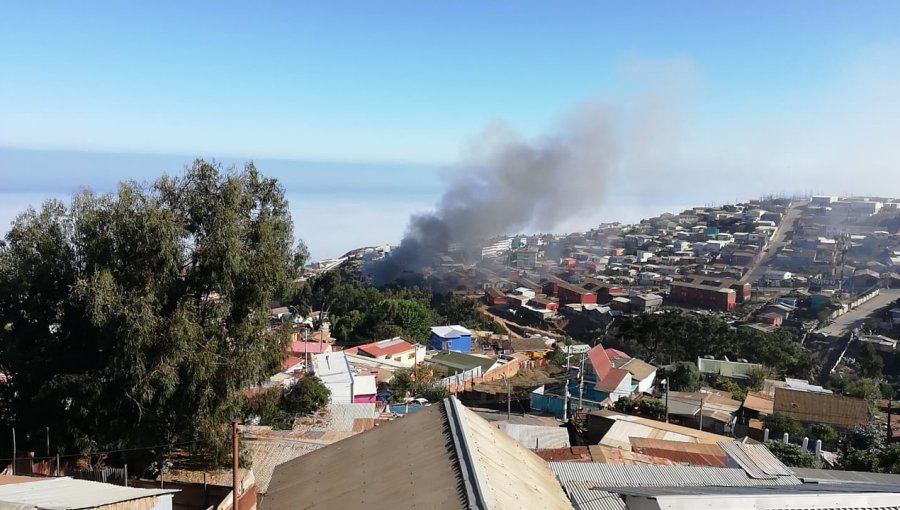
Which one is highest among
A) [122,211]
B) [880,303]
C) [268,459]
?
[122,211]

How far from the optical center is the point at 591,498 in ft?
14.7

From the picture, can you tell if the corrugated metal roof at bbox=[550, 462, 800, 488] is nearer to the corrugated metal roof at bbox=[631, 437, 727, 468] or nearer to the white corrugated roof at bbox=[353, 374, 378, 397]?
the corrugated metal roof at bbox=[631, 437, 727, 468]

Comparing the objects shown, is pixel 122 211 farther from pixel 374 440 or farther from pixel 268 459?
pixel 374 440

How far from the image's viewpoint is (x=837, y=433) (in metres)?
11.0

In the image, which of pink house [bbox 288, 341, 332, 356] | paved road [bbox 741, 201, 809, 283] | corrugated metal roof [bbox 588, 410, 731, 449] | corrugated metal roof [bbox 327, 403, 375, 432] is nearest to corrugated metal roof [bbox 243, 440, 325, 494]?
corrugated metal roof [bbox 327, 403, 375, 432]

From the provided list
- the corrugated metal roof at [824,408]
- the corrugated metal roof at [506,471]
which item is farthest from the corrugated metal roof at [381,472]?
the corrugated metal roof at [824,408]

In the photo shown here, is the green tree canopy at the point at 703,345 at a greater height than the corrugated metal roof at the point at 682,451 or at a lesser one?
lesser

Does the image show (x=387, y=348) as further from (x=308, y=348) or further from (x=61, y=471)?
(x=61, y=471)

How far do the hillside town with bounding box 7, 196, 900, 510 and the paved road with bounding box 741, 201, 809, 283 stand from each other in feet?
4.77

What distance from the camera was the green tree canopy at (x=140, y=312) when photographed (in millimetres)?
6293

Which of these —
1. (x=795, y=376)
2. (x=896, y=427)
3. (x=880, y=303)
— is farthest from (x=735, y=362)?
(x=880, y=303)

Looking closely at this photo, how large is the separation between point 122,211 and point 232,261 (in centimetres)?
119

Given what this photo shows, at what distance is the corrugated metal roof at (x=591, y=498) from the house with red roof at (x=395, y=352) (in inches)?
478

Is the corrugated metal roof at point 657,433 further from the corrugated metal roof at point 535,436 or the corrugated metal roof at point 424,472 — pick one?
the corrugated metal roof at point 424,472
